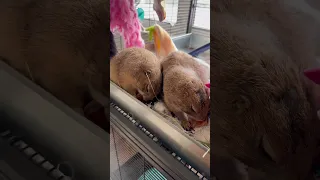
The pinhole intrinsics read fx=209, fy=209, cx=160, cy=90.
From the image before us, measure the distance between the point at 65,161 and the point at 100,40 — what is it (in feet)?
0.99

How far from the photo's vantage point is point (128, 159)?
1.81 ft

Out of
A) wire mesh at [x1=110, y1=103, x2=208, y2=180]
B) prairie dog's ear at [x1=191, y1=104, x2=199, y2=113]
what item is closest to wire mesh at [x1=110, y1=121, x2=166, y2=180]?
wire mesh at [x1=110, y1=103, x2=208, y2=180]

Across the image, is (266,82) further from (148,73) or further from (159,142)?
(148,73)

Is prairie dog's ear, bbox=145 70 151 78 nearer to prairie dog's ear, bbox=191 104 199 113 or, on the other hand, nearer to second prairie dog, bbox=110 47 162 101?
second prairie dog, bbox=110 47 162 101

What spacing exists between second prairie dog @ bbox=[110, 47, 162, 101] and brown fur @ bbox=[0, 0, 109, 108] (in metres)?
0.26

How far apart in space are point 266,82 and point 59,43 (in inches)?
10.9

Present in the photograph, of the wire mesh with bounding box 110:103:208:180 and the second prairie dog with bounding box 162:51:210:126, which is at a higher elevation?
the second prairie dog with bounding box 162:51:210:126

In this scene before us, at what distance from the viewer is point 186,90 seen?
0.48 m

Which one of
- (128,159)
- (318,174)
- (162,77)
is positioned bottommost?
(128,159)

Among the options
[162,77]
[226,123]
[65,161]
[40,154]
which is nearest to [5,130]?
[40,154]

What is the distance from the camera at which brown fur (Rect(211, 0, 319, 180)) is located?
0.16 m

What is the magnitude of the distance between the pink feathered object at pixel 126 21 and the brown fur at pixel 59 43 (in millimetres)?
355

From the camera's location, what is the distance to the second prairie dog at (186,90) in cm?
46

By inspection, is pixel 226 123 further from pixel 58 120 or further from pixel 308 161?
pixel 58 120
